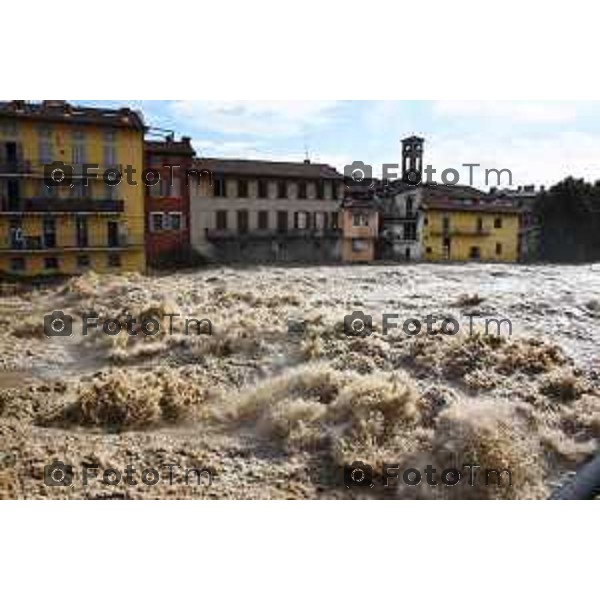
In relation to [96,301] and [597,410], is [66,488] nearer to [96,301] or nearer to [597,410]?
[96,301]

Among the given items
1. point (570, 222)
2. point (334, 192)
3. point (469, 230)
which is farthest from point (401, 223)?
point (570, 222)

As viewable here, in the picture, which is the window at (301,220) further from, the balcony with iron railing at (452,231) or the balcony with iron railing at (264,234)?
the balcony with iron railing at (452,231)

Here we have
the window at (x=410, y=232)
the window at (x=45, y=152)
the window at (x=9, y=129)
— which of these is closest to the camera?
the window at (x=9, y=129)

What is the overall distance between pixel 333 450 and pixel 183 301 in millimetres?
4034

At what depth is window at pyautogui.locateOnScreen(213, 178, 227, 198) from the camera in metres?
8.17

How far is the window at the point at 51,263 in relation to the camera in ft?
24.8

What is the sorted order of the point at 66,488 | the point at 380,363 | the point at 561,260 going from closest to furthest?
the point at 66,488, the point at 380,363, the point at 561,260

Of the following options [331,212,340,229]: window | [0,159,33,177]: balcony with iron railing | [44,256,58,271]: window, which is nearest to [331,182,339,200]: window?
[331,212,340,229]: window

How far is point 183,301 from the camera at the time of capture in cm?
955

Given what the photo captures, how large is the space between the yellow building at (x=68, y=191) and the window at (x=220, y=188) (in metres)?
1.08

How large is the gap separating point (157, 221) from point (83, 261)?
3.79 ft

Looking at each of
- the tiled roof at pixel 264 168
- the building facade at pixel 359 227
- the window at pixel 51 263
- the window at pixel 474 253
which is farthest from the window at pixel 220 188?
the window at pixel 474 253

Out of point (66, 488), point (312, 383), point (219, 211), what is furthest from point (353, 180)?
point (66, 488)

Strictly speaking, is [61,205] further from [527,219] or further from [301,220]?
[527,219]
